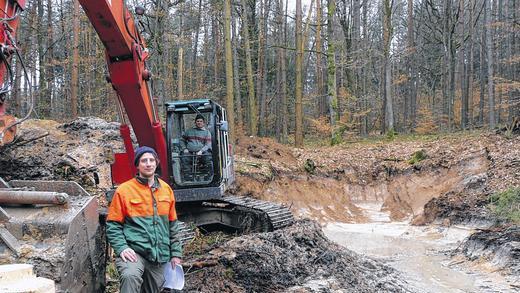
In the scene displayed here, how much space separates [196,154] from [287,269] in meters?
2.53

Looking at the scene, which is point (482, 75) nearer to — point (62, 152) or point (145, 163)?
point (62, 152)

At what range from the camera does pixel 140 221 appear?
3.90 metres

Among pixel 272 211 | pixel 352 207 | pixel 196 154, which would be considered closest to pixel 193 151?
pixel 196 154

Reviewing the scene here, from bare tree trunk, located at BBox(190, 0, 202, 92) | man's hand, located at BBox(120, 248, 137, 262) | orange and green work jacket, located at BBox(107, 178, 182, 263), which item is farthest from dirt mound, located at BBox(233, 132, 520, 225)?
bare tree trunk, located at BBox(190, 0, 202, 92)

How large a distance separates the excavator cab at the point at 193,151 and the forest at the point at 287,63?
853 centimetres

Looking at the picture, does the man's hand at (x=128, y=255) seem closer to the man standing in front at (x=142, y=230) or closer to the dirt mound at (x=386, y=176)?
the man standing in front at (x=142, y=230)

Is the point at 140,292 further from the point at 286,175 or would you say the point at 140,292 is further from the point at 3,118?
the point at 286,175

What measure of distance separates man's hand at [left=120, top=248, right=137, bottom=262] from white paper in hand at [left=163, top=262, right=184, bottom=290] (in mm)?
406

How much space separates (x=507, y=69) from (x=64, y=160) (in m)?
29.7

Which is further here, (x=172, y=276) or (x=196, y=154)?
(x=196, y=154)

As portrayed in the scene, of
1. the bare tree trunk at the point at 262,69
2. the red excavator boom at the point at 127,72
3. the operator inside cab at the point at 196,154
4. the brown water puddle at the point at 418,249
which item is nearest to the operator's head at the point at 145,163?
the red excavator boom at the point at 127,72

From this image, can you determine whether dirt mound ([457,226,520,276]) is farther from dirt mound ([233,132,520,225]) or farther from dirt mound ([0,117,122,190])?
dirt mound ([0,117,122,190])

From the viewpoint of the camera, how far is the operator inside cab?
25.8 ft

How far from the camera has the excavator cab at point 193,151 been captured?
7.76 meters
